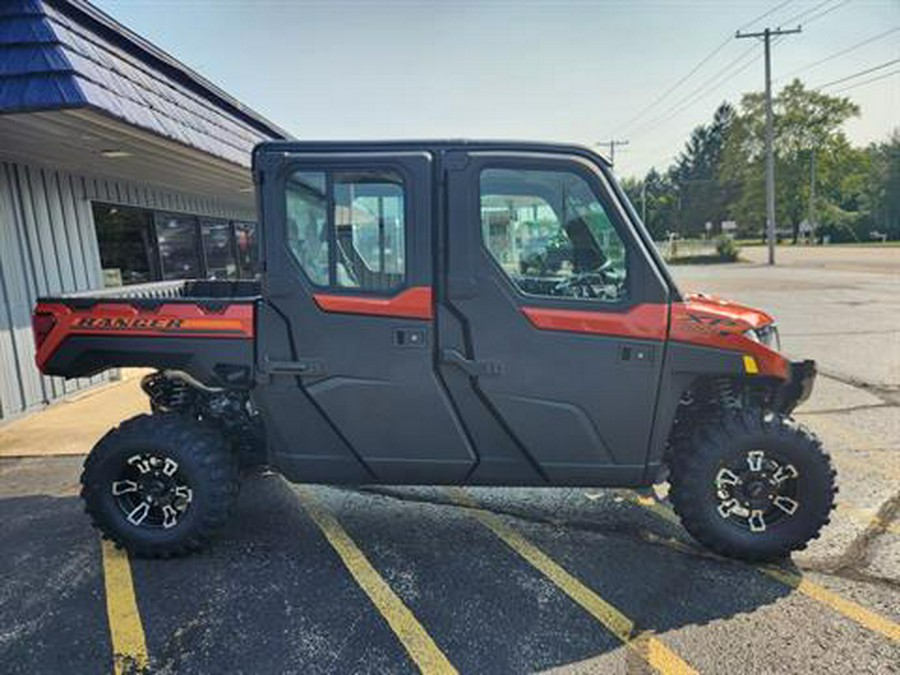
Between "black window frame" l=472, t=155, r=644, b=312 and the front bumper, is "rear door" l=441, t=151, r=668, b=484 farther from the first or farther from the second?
the front bumper

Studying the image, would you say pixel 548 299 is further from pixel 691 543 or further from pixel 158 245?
pixel 158 245

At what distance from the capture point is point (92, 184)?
8.08 metres

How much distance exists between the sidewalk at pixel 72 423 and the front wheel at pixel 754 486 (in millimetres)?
5367

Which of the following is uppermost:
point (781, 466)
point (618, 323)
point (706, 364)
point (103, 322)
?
point (103, 322)

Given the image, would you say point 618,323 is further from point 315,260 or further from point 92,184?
point 92,184

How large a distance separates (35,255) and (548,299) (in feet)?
22.4

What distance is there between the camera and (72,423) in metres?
6.43

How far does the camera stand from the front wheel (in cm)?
324

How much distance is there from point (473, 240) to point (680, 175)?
384 feet

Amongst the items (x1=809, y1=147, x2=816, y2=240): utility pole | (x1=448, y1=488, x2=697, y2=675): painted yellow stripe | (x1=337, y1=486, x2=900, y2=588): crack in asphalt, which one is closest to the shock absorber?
(x1=337, y1=486, x2=900, y2=588): crack in asphalt

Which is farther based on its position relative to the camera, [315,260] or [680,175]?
[680,175]

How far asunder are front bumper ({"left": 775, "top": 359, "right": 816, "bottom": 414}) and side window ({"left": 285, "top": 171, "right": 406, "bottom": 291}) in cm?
234

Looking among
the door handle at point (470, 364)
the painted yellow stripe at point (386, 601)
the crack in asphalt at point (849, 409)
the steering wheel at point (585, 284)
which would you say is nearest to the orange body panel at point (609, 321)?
the steering wheel at point (585, 284)

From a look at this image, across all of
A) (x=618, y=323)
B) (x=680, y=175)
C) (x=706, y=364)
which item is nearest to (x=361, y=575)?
(x=618, y=323)
